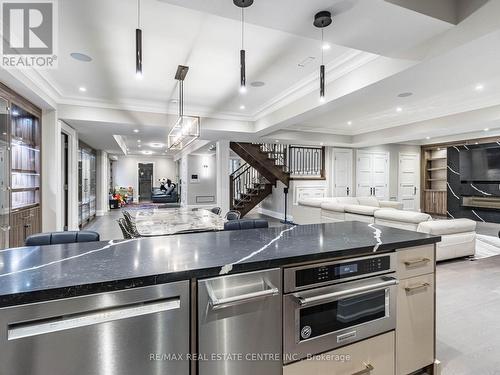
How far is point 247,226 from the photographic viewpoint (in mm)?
2600

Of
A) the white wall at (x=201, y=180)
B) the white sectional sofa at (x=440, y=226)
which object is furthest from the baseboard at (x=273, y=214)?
the white sectional sofa at (x=440, y=226)

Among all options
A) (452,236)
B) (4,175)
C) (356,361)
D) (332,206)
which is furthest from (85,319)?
(332,206)

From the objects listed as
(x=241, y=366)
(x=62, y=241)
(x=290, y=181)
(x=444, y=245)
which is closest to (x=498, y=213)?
(x=444, y=245)

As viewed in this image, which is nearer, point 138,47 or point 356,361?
point 356,361

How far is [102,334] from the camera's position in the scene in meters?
1.00

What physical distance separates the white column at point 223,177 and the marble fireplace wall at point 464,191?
754 centimetres

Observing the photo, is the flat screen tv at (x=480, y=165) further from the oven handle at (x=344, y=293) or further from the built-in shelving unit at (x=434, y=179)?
the oven handle at (x=344, y=293)

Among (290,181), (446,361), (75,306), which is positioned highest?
(290,181)

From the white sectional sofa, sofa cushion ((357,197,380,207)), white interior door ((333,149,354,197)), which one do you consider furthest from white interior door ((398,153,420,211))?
the white sectional sofa

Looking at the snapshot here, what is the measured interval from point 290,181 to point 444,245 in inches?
192

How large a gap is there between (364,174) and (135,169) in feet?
39.2

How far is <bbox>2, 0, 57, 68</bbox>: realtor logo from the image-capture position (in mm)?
2580

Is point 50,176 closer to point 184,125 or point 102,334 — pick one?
point 184,125

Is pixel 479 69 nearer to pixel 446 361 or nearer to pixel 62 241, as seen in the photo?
pixel 446 361
